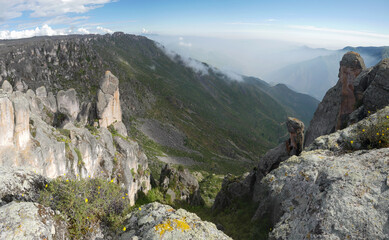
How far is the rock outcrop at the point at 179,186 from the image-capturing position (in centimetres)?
5341

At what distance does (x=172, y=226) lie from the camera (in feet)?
23.0

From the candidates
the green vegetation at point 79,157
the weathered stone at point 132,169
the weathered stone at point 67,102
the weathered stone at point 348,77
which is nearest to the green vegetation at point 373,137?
the weathered stone at point 348,77

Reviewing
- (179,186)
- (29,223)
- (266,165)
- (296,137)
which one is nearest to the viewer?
(29,223)

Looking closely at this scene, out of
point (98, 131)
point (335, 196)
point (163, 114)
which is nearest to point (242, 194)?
point (335, 196)

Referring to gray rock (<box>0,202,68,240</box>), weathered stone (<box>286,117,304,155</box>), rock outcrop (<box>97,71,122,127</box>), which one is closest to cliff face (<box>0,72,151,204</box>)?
rock outcrop (<box>97,71,122,127</box>)

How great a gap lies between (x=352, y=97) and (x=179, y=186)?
43229 mm

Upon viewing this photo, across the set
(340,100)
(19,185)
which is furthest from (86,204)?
(340,100)

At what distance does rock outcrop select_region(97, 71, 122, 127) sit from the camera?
158 feet

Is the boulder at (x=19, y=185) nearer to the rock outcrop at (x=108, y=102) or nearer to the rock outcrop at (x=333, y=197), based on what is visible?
the rock outcrop at (x=333, y=197)

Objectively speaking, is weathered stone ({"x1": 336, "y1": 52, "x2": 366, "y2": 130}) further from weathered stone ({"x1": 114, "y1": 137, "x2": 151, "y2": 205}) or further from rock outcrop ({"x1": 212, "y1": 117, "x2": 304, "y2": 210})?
weathered stone ({"x1": 114, "y1": 137, "x2": 151, "y2": 205})

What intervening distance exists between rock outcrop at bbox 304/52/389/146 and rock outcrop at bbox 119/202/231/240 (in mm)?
21811

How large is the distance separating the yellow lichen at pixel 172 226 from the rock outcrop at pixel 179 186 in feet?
156

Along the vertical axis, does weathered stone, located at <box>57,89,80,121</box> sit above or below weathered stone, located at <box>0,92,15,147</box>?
below

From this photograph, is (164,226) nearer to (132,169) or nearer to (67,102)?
(132,169)
